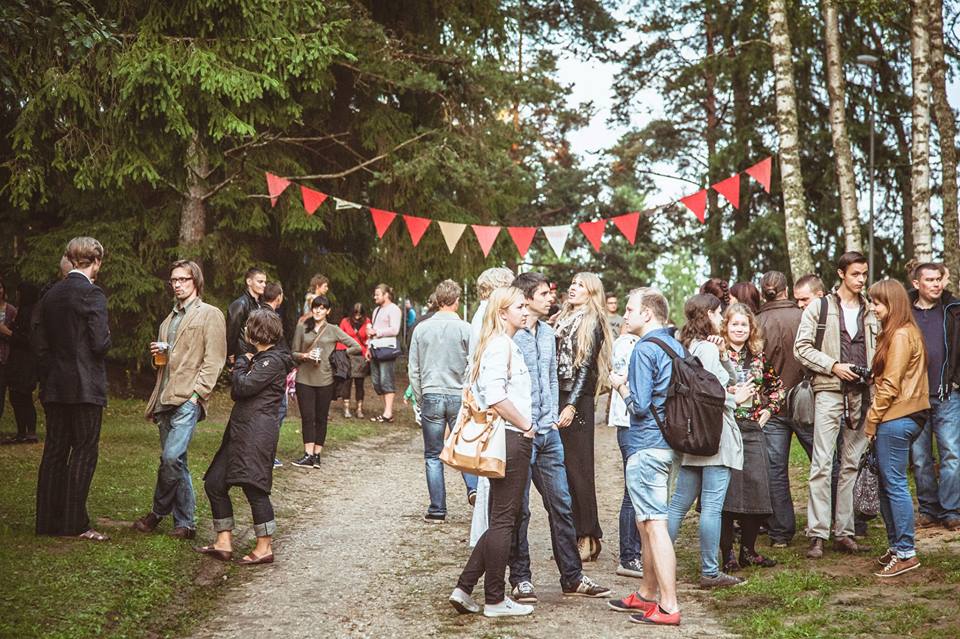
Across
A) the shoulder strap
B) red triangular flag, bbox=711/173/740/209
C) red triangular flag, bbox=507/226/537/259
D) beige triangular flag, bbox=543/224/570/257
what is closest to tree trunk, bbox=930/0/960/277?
red triangular flag, bbox=711/173/740/209

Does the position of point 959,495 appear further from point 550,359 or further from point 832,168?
point 832,168

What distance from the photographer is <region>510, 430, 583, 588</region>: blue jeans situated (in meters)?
6.24

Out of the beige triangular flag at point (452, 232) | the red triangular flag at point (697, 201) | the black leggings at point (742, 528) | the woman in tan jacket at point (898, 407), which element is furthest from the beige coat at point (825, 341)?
the beige triangular flag at point (452, 232)

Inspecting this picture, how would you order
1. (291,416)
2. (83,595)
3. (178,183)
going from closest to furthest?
1. (83,595)
2. (178,183)
3. (291,416)

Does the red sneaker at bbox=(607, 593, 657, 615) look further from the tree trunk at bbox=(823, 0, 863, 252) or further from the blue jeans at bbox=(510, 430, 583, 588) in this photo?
the tree trunk at bbox=(823, 0, 863, 252)

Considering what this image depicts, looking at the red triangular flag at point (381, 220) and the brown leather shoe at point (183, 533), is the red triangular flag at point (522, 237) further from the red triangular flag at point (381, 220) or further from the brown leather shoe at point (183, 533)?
the brown leather shoe at point (183, 533)

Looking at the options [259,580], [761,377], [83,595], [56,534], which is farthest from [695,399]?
[56,534]

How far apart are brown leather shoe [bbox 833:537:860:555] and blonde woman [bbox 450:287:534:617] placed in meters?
2.84

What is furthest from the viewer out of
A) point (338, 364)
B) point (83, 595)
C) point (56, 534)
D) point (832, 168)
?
point (832, 168)

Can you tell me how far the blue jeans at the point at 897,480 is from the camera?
261 inches

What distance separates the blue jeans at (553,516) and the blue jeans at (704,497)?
64 cm

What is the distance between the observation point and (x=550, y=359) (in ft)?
21.6

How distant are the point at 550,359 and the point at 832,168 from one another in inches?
817

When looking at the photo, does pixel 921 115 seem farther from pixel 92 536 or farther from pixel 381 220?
pixel 92 536
